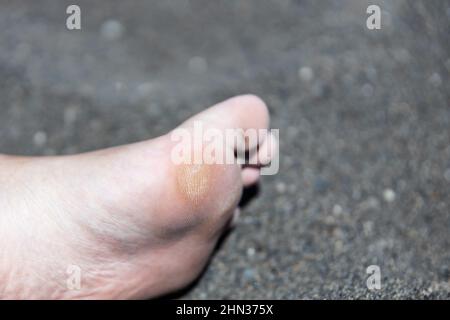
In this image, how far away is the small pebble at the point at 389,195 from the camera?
123 cm

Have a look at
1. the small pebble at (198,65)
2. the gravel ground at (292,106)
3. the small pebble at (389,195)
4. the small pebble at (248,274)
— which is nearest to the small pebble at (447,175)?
the gravel ground at (292,106)

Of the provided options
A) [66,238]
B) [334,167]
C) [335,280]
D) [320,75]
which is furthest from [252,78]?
[66,238]

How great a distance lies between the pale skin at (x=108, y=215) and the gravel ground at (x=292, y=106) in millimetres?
183

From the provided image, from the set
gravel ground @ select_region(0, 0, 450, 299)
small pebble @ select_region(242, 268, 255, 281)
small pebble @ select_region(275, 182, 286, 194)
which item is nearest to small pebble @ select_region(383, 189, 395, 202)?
gravel ground @ select_region(0, 0, 450, 299)

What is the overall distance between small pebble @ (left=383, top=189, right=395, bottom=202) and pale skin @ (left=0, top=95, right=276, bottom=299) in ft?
1.23

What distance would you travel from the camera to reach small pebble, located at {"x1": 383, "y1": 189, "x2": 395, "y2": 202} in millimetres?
1230

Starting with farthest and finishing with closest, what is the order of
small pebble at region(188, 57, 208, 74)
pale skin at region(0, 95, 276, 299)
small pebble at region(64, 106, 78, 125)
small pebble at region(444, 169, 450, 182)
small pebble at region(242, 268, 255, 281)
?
1. small pebble at region(188, 57, 208, 74)
2. small pebble at region(64, 106, 78, 125)
3. small pebble at region(444, 169, 450, 182)
4. small pebble at region(242, 268, 255, 281)
5. pale skin at region(0, 95, 276, 299)

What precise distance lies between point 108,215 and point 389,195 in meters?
0.62

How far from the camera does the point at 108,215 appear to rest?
97 cm

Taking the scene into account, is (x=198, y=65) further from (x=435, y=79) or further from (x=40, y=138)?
(x=435, y=79)

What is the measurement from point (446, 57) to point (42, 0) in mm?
1144

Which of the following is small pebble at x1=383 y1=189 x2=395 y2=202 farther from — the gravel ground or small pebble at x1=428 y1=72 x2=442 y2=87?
small pebble at x1=428 y1=72 x2=442 y2=87

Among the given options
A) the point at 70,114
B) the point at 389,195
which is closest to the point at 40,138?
the point at 70,114

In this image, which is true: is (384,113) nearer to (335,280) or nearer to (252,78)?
(252,78)
